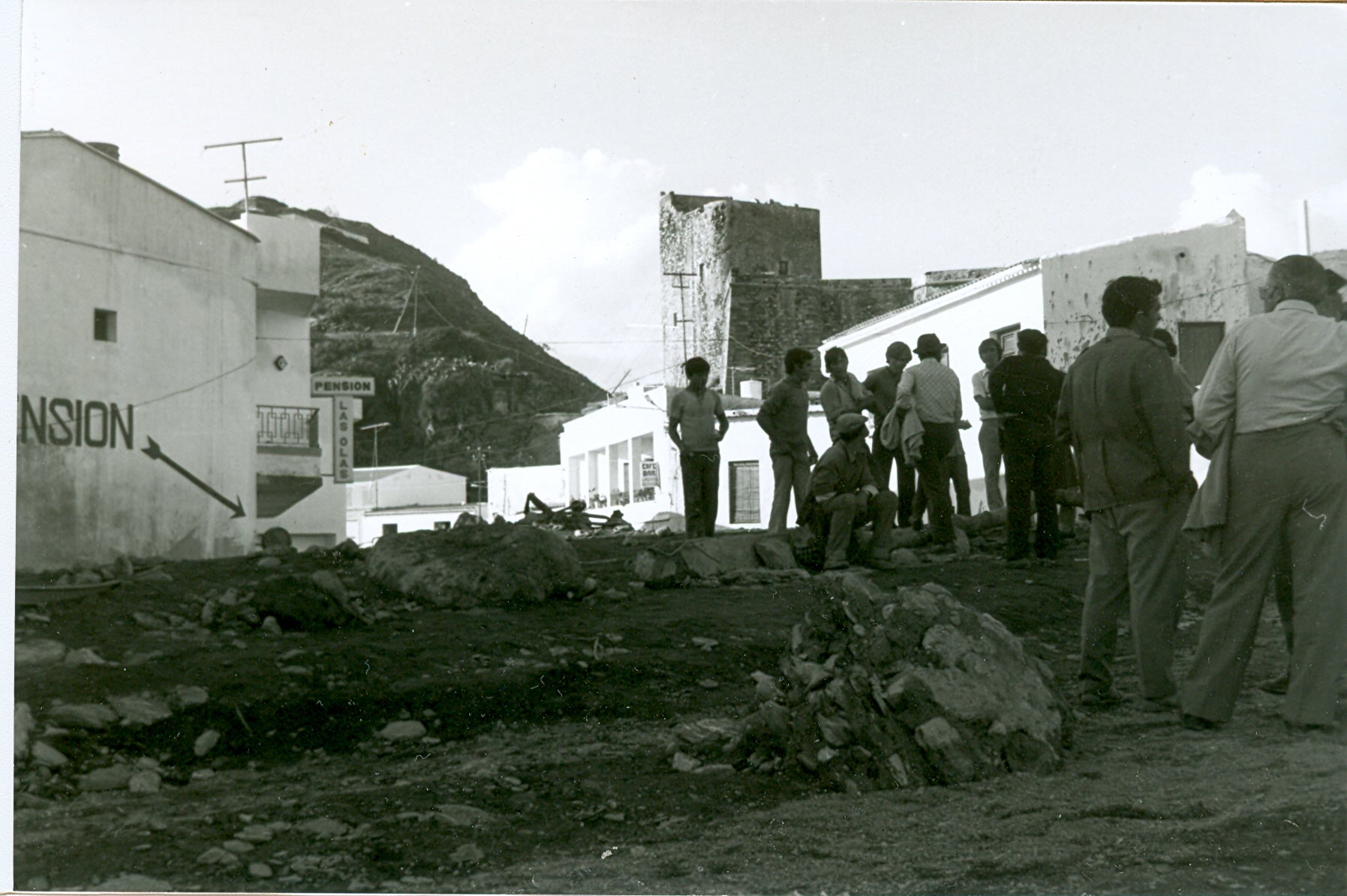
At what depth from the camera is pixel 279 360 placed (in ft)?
17.6

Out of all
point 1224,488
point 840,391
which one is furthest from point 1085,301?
Answer: point 1224,488

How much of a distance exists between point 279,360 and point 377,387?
0.53 m

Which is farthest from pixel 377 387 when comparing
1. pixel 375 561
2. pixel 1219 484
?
pixel 1219 484

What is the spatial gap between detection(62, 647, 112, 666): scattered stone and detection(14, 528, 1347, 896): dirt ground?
0.05 m

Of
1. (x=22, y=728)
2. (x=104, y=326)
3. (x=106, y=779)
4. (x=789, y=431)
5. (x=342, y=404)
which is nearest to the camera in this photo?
(x=106, y=779)

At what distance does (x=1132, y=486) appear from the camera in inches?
143

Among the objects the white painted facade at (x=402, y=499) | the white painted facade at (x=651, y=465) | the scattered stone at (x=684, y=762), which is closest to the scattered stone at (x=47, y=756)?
the scattered stone at (x=684, y=762)

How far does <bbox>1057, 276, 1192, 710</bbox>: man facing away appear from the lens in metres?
3.61

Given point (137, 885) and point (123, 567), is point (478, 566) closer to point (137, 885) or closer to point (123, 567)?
point (123, 567)

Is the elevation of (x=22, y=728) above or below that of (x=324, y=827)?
above

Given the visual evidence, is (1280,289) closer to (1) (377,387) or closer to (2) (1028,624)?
(2) (1028,624)

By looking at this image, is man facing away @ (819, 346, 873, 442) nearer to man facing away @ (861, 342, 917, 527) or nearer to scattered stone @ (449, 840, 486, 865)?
man facing away @ (861, 342, 917, 527)

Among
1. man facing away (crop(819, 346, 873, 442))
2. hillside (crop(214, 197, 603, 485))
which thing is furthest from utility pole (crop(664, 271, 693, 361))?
hillside (crop(214, 197, 603, 485))

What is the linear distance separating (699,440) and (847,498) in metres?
1.36
